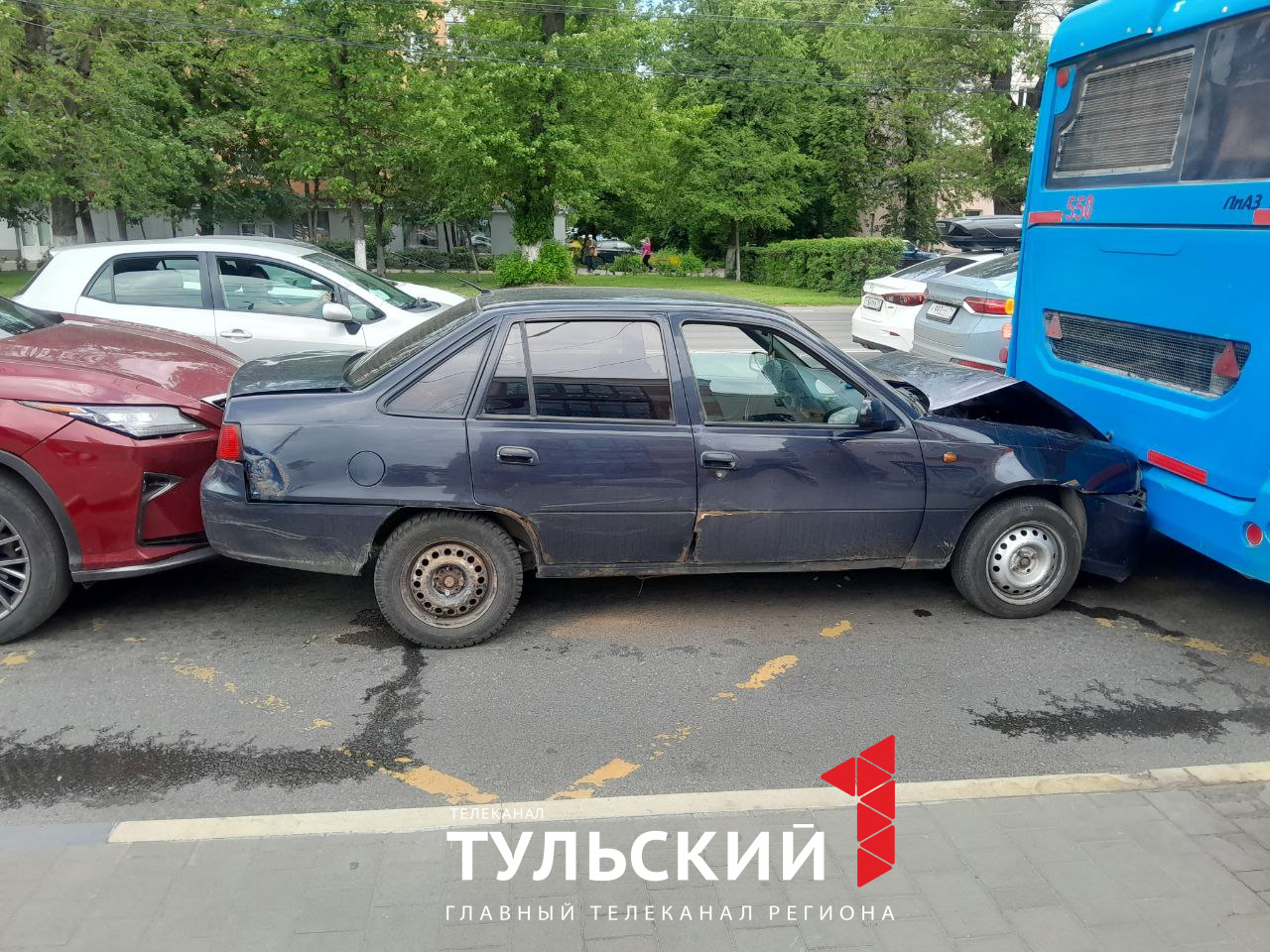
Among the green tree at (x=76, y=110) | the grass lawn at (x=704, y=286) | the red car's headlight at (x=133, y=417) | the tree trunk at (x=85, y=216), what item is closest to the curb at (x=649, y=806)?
the red car's headlight at (x=133, y=417)

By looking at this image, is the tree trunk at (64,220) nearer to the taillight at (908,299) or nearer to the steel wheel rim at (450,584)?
the taillight at (908,299)

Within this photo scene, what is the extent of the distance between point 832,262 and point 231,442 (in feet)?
84.0

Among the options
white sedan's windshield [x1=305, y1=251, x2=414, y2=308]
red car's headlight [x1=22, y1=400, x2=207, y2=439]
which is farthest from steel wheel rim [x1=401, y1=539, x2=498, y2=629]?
white sedan's windshield [x1=305, y1=251, x2=414, y2=308]

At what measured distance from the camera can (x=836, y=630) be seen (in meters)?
5.17

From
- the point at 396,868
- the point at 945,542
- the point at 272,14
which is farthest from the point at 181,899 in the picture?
the point at 272,14

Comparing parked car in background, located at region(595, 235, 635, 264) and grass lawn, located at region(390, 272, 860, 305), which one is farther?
parked car in background, located at region(595, 235, 635, 264)

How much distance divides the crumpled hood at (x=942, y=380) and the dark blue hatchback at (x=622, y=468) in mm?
289

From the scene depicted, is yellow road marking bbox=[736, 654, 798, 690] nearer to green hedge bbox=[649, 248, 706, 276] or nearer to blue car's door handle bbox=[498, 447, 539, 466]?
blue car's door handle bbox=[498, 447, 539, 466]

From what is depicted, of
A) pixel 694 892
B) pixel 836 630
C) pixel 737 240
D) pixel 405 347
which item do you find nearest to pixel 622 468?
pixel 405 347

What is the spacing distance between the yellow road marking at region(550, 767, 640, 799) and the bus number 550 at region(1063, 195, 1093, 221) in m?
4.19

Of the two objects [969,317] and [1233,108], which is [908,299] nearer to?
[969,317]

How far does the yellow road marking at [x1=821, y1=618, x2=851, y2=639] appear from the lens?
5098 millimetres

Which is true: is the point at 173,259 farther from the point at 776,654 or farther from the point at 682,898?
the point at 682,898

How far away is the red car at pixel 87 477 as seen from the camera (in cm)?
462
